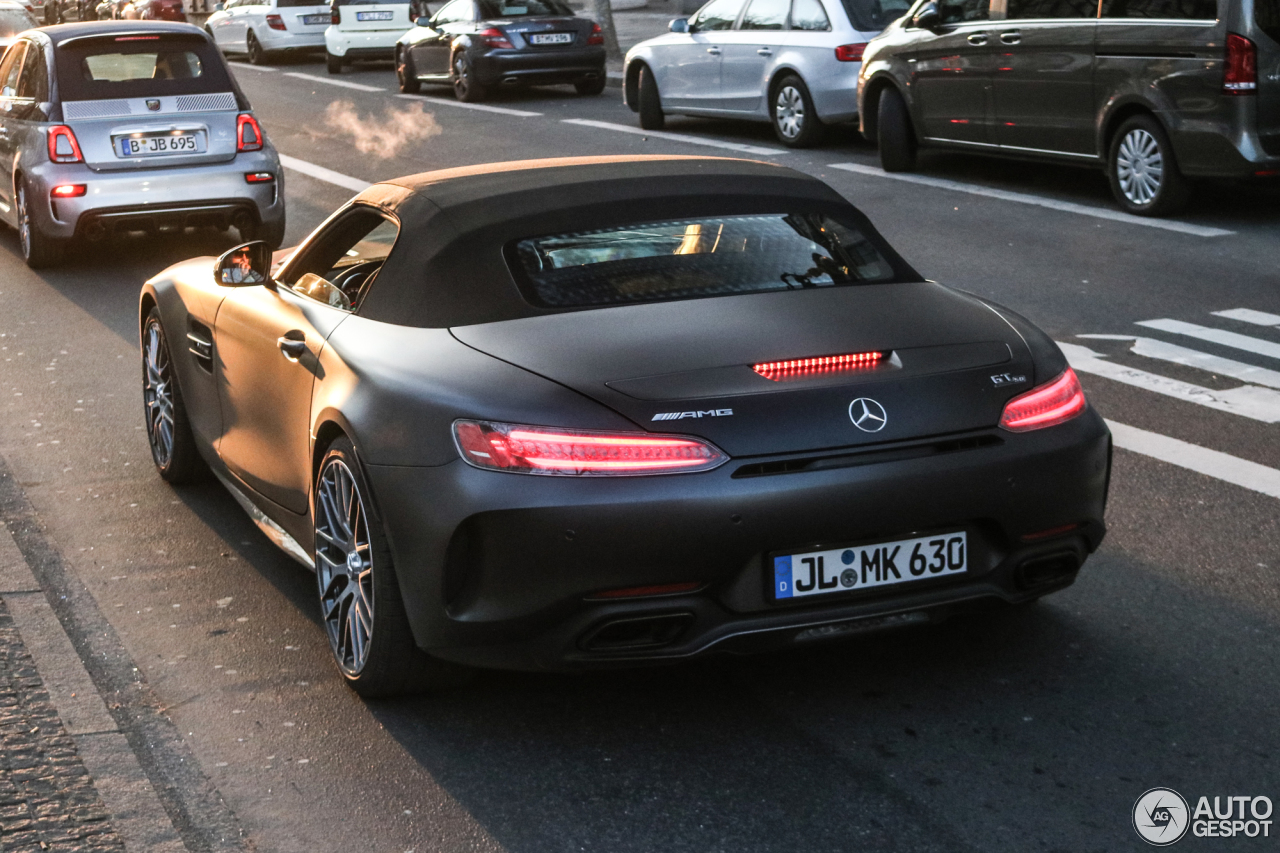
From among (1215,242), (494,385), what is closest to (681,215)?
(494,385)

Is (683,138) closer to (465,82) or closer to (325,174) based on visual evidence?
(325,174)

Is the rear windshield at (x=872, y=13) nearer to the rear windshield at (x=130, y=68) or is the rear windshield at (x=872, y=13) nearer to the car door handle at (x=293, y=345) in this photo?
the rear windshield at (x=130, y=68)

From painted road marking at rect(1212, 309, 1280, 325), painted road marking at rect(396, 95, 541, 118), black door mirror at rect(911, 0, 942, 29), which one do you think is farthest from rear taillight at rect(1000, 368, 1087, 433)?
painted road marking at rect(396, 95, 541, 118)

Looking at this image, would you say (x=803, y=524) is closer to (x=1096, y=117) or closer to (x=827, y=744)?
(x=827, y=744)

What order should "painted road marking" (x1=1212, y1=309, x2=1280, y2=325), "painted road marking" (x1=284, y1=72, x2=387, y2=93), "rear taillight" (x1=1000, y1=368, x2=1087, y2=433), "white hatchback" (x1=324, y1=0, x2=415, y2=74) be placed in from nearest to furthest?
"rear taillight" (x1=1000, y1=368, x2=1087, y2=433) < "painted road marking" (x1=1212, y1=309, x2=1280, y2=325) < "painted road marking" (x1=284, y1=72, x2=387, y2=93) < "white hatchback" (x1=324, y1=0, x2=415, y2=74)

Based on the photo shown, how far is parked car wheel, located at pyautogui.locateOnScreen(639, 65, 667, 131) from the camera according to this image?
61.4ft

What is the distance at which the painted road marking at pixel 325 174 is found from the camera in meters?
15.3

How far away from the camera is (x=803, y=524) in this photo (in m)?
3.87

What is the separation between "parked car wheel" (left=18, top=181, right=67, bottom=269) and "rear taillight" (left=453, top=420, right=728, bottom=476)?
8.84 m

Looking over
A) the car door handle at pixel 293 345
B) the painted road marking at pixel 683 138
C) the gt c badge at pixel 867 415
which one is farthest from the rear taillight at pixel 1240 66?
the gt c badge at pixel 867 415

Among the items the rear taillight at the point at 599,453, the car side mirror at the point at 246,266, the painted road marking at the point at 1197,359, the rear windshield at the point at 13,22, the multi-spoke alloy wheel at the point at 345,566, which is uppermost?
the car side mirror at the point at 246,266

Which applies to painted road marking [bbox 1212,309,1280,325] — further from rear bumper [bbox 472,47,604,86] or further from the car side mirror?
rear bumper [bbox 472,47,604,86]

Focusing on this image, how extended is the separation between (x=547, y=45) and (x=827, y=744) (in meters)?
19.2

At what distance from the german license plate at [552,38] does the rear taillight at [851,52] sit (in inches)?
286
